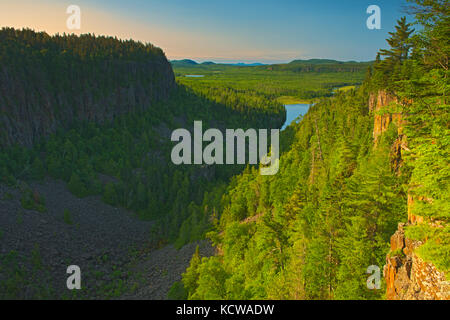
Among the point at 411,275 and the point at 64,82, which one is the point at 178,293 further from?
the point at 64,82

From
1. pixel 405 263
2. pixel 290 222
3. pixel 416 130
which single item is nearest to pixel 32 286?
pixel 290 222

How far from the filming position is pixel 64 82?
82625mm

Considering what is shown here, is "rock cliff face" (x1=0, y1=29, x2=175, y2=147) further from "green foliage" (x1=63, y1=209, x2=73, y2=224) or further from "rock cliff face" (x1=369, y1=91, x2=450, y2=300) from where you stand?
"rock cliff face" (x1=369, y1=91, x2=450, y2=300)

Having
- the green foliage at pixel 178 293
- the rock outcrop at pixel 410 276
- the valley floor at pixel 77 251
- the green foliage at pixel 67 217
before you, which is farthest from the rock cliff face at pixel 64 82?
the rock outcrop at pixel 410 276

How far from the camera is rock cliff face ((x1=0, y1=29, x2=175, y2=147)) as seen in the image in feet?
219

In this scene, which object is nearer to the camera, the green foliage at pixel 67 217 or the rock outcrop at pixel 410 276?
the rock outcrop at pixel 410 276

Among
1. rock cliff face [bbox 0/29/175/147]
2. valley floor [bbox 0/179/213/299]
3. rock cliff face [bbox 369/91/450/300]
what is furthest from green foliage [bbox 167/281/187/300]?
rock cliff face [bbox 0/29/175/147]

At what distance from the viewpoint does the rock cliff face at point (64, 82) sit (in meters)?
66.7

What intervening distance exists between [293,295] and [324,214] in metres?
8.48

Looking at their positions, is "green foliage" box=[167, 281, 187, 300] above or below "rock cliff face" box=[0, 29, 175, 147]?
below

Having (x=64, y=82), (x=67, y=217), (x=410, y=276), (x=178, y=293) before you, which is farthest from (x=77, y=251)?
(x=64, y=82)

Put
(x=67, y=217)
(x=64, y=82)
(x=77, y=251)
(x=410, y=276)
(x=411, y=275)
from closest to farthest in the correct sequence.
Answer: (x=411, y=275) → (x=410, y=276) → (x=77, y=251) → (x=67, y=217) → (x=64, y=82)

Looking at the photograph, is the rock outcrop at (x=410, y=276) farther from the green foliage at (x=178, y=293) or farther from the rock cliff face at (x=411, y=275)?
the green foliage at (x=178, y=293)

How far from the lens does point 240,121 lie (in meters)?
142
